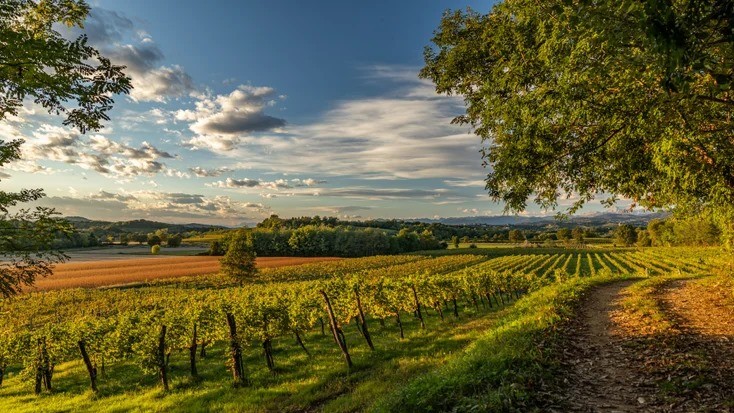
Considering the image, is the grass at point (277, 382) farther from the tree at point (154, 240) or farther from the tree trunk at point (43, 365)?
the tree at point (154, 240)

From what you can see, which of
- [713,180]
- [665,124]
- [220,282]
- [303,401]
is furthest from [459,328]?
[220,282]

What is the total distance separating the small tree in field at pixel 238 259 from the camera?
54.2 m

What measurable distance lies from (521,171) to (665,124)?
182 inches

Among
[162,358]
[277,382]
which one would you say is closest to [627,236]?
[277,382]

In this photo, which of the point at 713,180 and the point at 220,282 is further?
the point at 220,282

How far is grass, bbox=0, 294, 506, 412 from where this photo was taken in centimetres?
1396

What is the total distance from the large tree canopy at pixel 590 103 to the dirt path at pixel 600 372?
5.17 meters

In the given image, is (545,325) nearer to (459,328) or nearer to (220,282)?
(459,328)

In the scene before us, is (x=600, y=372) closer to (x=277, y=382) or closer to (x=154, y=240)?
(x=277, y=382)

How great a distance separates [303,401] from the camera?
44.4 feet

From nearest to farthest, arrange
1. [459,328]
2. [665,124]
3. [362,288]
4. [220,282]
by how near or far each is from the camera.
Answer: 1. [665,124]
2. [459,328]
3. [362,288]
4. [220,282]

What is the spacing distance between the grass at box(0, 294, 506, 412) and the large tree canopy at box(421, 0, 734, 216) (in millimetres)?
8814

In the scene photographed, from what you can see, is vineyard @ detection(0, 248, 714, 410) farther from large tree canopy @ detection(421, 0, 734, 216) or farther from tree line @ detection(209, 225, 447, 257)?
tree line @ detection(209, 225, 447, 257)

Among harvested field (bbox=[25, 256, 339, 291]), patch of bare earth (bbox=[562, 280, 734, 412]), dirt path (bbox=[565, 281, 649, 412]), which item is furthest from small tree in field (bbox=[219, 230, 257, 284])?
dirt path (bbox=[565, 281, 649, 412])
